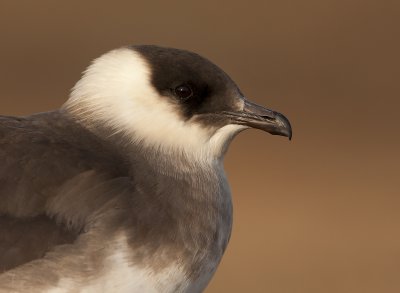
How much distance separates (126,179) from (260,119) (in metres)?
0.60

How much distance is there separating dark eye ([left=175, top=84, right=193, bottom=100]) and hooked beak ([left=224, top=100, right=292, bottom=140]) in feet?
0.52

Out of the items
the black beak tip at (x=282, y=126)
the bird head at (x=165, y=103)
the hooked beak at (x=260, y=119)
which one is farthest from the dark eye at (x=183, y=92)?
the black beak tip at (x=282, y=126)

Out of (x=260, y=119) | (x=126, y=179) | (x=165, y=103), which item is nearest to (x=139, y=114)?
(x=165, y=103)

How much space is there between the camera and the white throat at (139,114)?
4391mm

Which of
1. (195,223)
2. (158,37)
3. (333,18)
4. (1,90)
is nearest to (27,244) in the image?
(195,223)

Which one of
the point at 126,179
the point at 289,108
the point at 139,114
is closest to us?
the point at 126,179

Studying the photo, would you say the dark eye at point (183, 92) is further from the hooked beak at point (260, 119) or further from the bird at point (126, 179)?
the hooked beak at point (260, 119)

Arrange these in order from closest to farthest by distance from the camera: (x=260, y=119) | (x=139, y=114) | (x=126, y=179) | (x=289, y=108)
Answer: (x=126, y=179) < (x=139, y=114) < (x=260, y=119) < (x=289, y=108)

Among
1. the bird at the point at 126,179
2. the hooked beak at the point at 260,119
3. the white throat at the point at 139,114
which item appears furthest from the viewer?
the hooked beak at the point at 260,119

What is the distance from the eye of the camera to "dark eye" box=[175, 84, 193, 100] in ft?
14.5

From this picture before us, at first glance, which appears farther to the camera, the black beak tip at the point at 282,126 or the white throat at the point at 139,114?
the black beak tip at the point at 282,126

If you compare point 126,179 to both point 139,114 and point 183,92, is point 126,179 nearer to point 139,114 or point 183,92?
point 139,114

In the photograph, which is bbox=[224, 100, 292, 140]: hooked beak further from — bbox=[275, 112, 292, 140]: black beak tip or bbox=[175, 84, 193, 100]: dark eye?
bbox=[175, 84, 193, 100]: dark eye

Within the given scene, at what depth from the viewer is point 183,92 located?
441 centimetres
